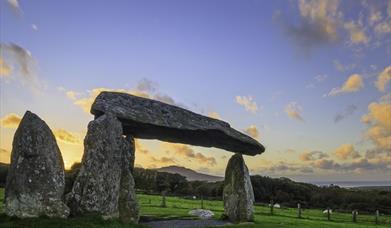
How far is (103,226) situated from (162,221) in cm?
1135

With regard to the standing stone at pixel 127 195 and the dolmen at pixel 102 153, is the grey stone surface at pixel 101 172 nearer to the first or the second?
the dolmen at pixel 102 153

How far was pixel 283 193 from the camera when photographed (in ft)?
237

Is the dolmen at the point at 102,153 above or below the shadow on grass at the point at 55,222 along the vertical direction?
above

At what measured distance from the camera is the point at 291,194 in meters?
72.6

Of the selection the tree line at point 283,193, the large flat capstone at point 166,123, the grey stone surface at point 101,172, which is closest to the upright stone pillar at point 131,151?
the large flat capstone at point 166,123

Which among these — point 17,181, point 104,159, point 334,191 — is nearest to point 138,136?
point 104,159

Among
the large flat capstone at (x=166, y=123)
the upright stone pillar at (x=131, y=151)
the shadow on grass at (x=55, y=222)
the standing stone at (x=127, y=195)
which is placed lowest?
the shadow on grass at (x=55, y=222)

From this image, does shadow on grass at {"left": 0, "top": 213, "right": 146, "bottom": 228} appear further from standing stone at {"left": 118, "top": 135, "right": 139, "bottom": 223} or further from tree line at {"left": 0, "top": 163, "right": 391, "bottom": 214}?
tree line at {"left": 0, "top": 163, "right": 391, "bottom": 214}

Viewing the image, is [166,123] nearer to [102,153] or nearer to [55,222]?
[102,153]

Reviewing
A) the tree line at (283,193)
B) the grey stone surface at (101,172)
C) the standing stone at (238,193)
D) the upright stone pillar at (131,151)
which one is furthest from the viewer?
the tree line at (283,193)

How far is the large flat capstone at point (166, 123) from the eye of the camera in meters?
23.0

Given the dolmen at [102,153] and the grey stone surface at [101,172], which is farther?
the grey stone surface at [101,172]

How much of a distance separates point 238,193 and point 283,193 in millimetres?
44783

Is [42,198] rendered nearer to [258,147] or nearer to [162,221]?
[162,221]
